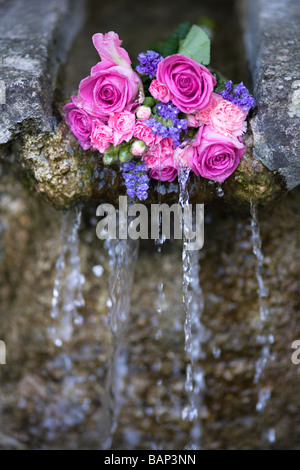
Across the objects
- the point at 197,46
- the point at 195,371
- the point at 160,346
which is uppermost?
the point at 197,46

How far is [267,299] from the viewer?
2076 millimetres

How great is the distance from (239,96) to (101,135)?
19.2 inches

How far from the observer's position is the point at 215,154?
1562mm

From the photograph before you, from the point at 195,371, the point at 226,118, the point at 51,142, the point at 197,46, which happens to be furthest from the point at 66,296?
the point at 197,46

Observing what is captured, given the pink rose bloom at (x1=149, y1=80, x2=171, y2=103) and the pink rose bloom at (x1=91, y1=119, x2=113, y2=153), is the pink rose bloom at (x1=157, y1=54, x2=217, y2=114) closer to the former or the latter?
the pink rose bloom at (x1=149, y1=80, x2=171, y2=103)

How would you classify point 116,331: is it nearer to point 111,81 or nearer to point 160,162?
point 160,162

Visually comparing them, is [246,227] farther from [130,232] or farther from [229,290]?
[130,232]

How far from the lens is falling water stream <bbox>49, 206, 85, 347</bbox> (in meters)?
2.11

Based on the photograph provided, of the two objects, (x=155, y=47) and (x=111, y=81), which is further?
(x=155, y=47)

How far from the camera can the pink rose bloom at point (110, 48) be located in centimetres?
153

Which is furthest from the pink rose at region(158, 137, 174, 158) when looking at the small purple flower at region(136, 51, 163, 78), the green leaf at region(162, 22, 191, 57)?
the green leaf at region(162, 22, 191, 57)

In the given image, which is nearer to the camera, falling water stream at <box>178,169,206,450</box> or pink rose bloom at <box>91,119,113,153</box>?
pink rose bloom at <box>91,119,113,153</box>

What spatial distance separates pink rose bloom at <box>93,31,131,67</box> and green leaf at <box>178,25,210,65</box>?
26cm
